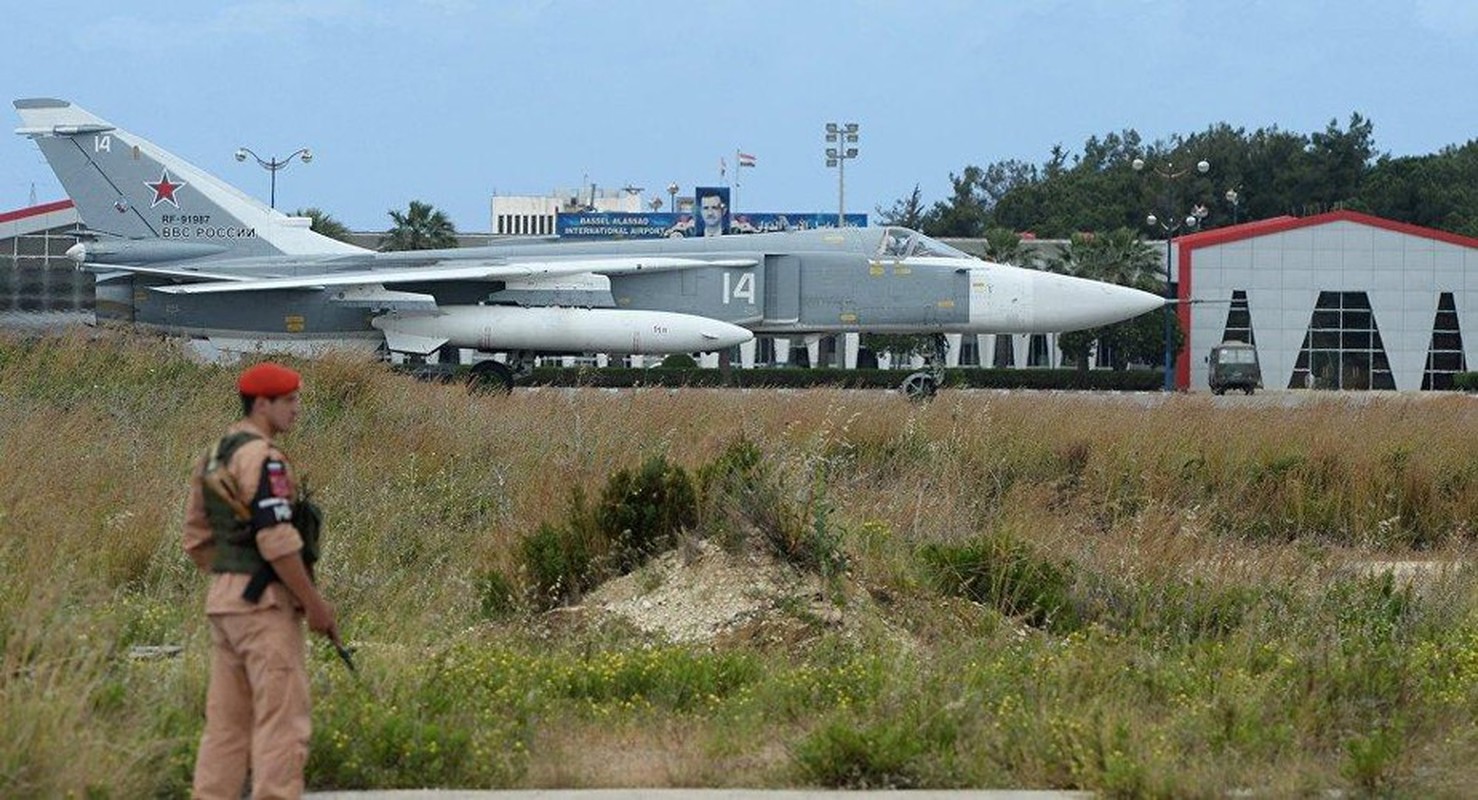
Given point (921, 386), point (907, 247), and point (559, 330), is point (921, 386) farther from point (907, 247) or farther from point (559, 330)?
point (559, 330)

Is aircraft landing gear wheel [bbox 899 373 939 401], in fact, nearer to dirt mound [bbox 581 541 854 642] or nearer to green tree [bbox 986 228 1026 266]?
dirt mound [bbox 581 541 854 642]

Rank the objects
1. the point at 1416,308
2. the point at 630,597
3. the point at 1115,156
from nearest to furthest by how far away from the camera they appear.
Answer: the point at 630,597 < the point at 1416,308 < the point at 1115,156

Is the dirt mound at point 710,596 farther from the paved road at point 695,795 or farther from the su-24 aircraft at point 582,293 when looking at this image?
the su-24 aircraft at point 582,293

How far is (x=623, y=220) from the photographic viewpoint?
7788cm

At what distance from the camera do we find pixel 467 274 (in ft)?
83.8

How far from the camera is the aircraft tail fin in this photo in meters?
26.9

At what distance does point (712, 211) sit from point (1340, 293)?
2965 centimetres

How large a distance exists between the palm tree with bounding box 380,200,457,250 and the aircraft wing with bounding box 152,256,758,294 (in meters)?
33.0

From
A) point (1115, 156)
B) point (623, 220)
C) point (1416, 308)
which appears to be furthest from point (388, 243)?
point (1115, 156)

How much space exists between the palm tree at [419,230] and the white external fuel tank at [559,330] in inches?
1292

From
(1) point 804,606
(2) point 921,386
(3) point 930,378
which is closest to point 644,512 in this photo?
(1) point 804,606

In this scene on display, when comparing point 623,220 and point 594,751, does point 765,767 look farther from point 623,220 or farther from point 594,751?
point 623,220

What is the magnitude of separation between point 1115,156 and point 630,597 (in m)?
129

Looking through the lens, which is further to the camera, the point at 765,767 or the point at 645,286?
the point at 645,286
